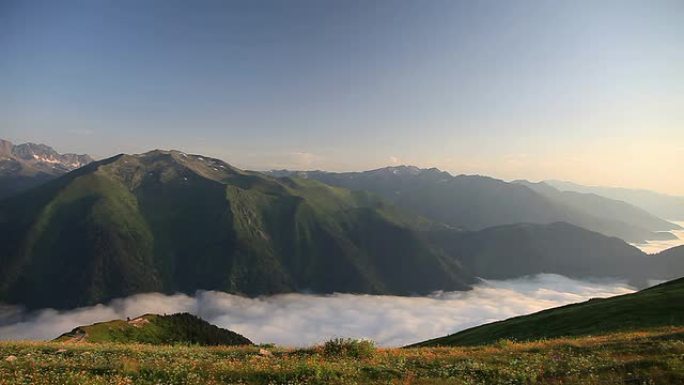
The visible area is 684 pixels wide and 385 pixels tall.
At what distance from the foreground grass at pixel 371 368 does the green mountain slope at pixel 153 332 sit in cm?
5341

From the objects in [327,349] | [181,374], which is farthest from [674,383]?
[181,374]

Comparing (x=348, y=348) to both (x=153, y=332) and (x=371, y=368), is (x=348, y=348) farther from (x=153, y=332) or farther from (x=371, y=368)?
(x=153, y=332)

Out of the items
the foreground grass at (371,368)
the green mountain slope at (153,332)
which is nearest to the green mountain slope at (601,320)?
the foreground grass at (371,368)

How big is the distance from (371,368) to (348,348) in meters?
5.29

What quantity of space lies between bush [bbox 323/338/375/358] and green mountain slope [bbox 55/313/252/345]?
52391mm

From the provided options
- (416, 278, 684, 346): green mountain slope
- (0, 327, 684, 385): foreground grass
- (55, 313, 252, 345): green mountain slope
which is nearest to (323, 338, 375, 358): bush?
(0, 327, 684, 385): foreground grass

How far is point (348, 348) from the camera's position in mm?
25266

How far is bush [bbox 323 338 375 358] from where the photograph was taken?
81.2ft

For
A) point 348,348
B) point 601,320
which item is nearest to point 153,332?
point 601,320

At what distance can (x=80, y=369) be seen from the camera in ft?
61.0

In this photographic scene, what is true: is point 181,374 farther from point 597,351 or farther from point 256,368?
point 597,351

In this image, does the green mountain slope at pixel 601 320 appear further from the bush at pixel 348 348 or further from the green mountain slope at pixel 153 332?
the green mountain slope at pixel 153 332

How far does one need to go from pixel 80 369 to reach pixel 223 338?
13896cm

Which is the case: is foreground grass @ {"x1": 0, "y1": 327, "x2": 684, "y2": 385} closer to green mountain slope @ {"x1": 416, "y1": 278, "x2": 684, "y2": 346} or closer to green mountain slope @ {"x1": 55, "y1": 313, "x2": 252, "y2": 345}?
green mountain slope @ {"x1": 416, "y1": 278, "x2": 684, "y2": 346}
